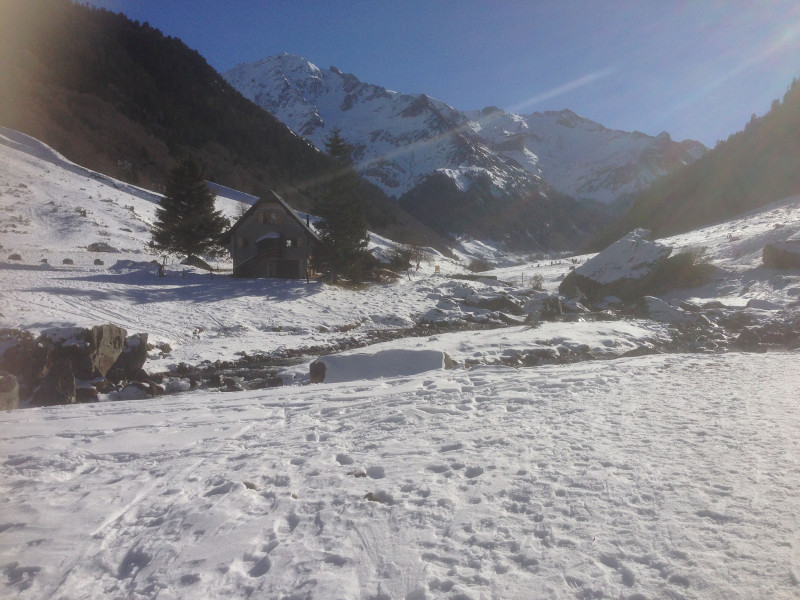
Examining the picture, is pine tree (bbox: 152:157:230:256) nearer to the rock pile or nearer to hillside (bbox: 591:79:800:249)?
the rock pile

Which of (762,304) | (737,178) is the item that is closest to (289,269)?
(762,304)

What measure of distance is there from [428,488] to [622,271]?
2678cm

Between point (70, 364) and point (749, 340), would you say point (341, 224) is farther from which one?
point (749, 340)

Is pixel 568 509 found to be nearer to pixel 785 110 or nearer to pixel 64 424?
pixel 64 424

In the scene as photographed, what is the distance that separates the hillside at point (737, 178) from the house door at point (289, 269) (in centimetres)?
5038

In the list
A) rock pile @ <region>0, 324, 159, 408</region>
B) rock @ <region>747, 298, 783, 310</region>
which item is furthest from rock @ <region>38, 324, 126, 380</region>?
rock @ <region>747, 298, 783, 310</region>

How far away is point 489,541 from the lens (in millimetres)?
3854

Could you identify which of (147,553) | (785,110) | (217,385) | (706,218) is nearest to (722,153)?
(785,110)

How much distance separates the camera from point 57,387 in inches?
449

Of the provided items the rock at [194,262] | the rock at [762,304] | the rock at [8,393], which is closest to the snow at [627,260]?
the rock at [762,304]

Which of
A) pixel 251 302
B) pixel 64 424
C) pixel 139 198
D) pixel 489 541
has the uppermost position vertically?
pixel 139 198

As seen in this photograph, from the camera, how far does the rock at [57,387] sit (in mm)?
11062

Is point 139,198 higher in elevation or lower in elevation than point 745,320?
higher

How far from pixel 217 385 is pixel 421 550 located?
Answer: 37.6ft
